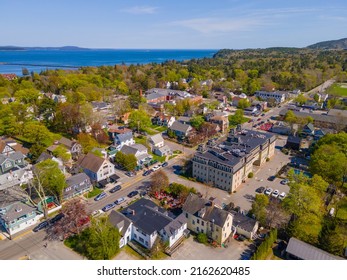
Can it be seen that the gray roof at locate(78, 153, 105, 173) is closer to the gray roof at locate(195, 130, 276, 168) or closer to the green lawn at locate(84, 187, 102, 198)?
the green lawn at locate(84, 187, 102, 198)

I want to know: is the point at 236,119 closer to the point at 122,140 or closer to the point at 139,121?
the point at 139,121

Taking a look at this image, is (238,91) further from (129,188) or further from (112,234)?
(112,234)

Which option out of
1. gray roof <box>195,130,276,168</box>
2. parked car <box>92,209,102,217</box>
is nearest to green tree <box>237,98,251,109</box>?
gray roof <box>195,130,276,168</box>

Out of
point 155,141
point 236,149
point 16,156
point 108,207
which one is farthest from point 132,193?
point 16,156

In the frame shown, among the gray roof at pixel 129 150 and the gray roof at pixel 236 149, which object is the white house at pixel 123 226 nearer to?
the gray roof at pixel 236 149

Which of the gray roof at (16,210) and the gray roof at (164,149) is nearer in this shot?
the gray roof at (16,210)

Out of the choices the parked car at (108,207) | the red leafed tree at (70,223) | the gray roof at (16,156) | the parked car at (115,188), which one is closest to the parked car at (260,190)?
the parked car at (115,188)
